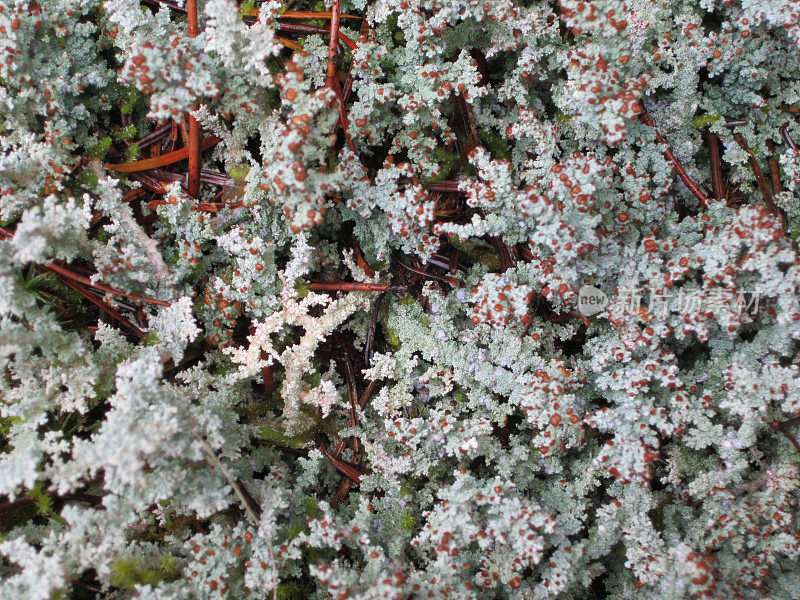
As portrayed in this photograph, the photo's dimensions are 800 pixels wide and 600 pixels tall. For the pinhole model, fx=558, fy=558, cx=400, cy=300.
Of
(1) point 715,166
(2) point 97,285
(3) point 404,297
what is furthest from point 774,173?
(2) point 97,285

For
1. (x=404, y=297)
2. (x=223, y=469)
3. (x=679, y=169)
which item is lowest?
(x=223, y=469)

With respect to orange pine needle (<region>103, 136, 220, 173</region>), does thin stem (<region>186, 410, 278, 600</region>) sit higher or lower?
lower

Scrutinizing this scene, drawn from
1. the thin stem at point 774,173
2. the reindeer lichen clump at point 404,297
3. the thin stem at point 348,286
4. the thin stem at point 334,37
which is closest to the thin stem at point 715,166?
the reindeer lichen clump at point 404,297

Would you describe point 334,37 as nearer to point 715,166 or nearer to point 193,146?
point 193,146

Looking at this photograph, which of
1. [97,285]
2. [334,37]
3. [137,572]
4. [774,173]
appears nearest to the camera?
[137,572]

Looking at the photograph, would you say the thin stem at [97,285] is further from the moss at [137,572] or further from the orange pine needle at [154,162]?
the moss at [137,572]

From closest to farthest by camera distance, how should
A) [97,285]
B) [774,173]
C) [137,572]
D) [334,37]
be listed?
[137,572], [97,285], [334,37], [774,173]

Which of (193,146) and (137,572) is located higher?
(193,146)

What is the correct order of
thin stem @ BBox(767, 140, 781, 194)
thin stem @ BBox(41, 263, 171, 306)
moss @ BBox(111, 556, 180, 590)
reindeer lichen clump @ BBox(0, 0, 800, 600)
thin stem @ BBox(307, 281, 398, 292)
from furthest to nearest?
1. thin stem @ BBox(767, 140, 781, 194)
2. thin stem @ BBox(307, 281, 398, 292)
3. thin stem @ BBox(41, 263, 171, 306)
4. reindeer lichen clump @ BBox(0, 0, 800, 600)
5. moss @ BBox(111, 556, 180, 590)

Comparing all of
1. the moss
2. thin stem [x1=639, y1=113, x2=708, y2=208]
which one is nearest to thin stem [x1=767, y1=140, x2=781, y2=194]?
thin stem [x1=639, y1=113, x2=708, y2=208]

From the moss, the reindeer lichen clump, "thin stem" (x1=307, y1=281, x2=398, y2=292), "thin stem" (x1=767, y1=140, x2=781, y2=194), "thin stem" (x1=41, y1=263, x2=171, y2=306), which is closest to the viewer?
the moss

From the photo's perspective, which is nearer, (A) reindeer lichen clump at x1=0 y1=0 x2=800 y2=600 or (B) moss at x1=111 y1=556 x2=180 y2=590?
(B) moss at x1=111 y1=556 x2=180 y2=590

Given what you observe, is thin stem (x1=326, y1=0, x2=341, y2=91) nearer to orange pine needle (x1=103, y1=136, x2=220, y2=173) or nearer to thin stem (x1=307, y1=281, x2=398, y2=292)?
orange pine needle (x1=103, y1=136, x2=220, y2=173)
